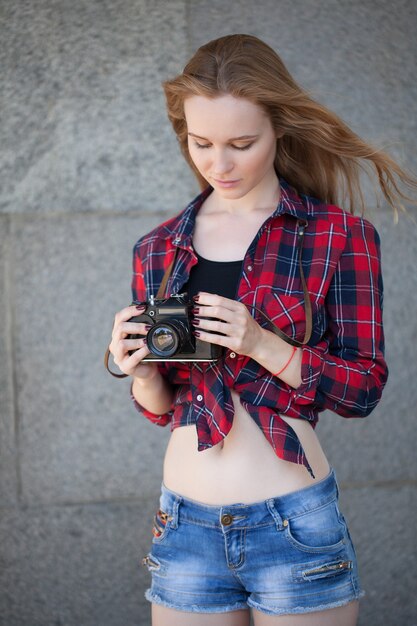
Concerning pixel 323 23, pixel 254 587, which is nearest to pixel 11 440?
pixel 254 587

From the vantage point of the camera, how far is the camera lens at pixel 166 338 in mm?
1886

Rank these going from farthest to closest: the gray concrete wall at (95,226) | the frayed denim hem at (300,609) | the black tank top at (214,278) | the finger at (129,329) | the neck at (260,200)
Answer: the gray concrete wall at (95,226), the neck at (260,200), the black tank top at (214,278), the finger at (129,329), the frayed denim hem at (300,609)

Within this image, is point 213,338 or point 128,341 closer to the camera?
point 213,338

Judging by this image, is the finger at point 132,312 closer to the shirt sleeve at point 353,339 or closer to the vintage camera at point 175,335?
the vintage camera at point 175,335

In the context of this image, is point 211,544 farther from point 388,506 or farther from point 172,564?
point 388,506

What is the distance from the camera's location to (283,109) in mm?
2072

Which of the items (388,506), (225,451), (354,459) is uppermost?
(225,451)

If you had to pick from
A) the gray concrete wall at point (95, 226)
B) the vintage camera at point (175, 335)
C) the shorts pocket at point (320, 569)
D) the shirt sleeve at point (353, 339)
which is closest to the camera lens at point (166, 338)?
the vintage camera at point (175, 335)

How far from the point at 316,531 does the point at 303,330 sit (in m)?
0.48

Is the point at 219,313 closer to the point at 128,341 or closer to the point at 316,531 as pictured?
the point at 128,341

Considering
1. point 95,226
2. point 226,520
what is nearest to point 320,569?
point 226,520

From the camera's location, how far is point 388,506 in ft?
11.5

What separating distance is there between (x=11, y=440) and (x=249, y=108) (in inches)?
74.0

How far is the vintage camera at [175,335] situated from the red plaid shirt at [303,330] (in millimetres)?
109
